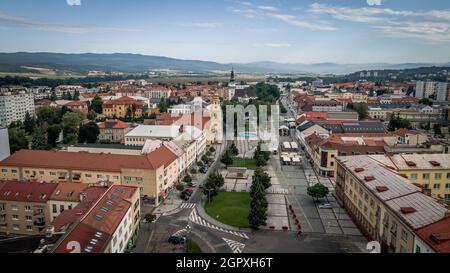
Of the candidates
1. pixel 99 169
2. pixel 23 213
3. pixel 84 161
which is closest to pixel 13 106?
pixel 84 161

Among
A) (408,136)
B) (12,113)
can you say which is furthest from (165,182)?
(12,113)

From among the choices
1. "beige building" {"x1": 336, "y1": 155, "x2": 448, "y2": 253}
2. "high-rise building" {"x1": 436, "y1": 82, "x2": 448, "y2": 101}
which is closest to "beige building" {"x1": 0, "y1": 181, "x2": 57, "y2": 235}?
"beige building" {"x1": 336, "y1": 155, "x2": 448, "y2": 253}

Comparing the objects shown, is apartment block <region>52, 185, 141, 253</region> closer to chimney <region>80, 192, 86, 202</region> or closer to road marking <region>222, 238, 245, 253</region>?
chimney <region>80, 192, 86, 202</region>

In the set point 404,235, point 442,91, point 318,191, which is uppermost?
point 442,91

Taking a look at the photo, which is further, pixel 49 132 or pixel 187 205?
pixel 49 132

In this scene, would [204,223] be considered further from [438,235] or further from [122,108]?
[122,108]

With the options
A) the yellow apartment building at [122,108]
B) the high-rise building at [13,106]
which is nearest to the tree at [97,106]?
the yellow apartment building at [122,108]
